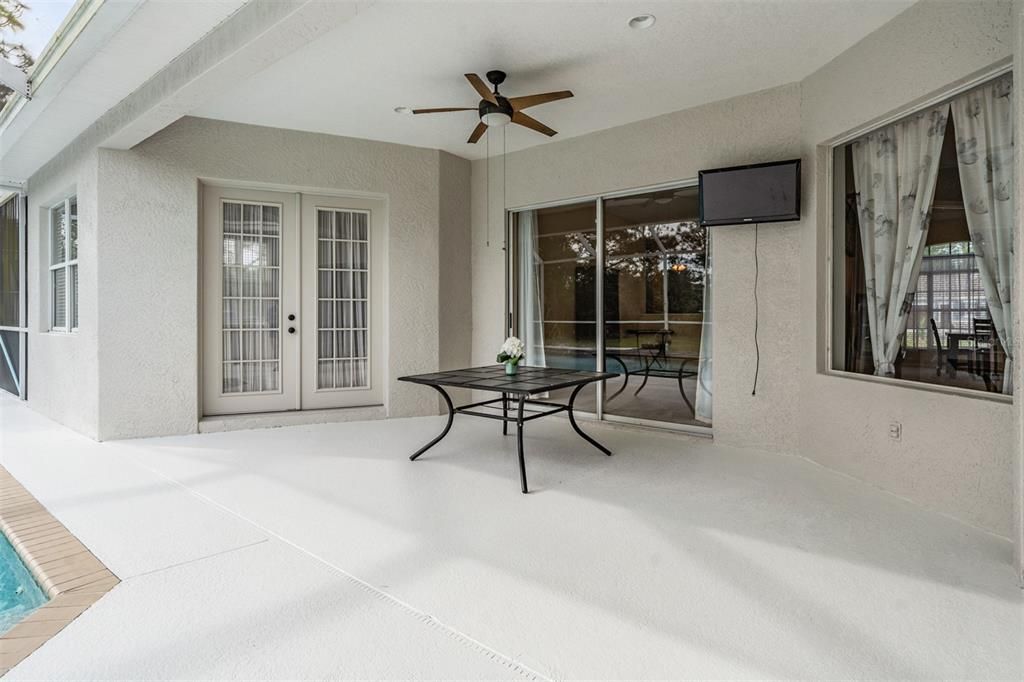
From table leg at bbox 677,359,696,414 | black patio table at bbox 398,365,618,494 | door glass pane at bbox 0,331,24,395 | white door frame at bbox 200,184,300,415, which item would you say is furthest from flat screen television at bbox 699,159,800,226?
door glass pane at bbox 0,331,24,395

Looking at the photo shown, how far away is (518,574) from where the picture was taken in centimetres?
228

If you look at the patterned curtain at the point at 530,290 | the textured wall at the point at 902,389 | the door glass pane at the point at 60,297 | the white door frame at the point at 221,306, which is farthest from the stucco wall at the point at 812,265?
the door glass pane at the point at 60,297

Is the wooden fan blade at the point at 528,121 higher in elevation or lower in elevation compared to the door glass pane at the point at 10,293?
higher

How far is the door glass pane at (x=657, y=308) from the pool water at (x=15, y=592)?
4.24m

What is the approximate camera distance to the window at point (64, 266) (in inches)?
215

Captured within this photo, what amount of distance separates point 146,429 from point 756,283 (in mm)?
5172

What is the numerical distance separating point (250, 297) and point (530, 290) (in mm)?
2722

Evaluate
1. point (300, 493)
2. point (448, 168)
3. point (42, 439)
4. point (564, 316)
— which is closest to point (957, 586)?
point (300, 493)

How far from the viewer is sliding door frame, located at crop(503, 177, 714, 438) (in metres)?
4.86

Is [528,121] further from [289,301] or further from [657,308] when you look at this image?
[289,301]

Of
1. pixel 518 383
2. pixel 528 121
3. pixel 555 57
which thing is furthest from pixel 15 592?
pixel 555 57

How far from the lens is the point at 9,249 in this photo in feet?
23.3

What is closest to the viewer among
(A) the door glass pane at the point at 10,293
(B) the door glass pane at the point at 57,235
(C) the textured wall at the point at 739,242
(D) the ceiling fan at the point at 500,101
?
(D) the ceiling fan at the point at 500,101

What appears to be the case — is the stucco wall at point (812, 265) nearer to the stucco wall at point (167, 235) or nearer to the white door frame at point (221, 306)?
the stucco wall at point (167, 235)
